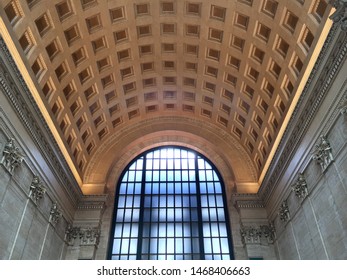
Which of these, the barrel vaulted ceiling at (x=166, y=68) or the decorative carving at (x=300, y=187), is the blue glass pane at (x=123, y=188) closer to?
the barrel vaulted ceiling at (x=166, y=68)

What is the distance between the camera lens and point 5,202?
1148cm

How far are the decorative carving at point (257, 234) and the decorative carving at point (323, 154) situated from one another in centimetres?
768

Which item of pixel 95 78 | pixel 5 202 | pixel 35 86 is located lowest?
pixel 5 202

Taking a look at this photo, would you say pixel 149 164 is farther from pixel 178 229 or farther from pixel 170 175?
pixel 178 229

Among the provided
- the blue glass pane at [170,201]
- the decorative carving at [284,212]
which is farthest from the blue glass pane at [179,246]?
the decorative carving at [284,212]

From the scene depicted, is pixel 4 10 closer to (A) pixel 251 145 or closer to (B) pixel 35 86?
(B) pixel 35 86

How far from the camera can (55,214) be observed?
647 inches

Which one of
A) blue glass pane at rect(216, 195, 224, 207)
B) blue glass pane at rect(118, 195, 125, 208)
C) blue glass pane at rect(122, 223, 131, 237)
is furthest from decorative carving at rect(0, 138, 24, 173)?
blue glass pane at rect(216, 195, 224, 207)

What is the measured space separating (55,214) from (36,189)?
2.92 meters

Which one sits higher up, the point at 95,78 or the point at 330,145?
the point at 95,78

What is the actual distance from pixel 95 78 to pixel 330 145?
45.1 ft

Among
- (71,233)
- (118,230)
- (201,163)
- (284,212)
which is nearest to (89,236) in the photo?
(71,233)

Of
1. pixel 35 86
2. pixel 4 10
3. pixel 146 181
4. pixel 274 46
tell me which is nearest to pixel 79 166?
pixel 146 181

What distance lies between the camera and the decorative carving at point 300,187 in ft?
45.1
